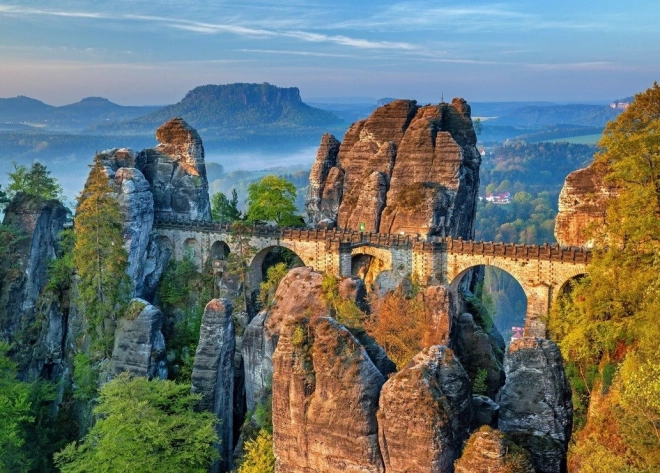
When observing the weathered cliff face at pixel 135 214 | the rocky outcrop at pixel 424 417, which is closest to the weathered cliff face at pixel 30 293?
the weathered cliff face at pixel 135 214

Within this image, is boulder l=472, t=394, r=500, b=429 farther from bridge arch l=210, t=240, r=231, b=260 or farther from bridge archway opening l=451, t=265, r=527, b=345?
bridge archway opening l=451, t=265, r=527, b=345

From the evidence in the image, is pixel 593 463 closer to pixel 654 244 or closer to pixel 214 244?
pixel 654 244

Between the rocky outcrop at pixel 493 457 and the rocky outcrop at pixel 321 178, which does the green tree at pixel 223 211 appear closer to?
the rocky outcrop at pixel 321 178

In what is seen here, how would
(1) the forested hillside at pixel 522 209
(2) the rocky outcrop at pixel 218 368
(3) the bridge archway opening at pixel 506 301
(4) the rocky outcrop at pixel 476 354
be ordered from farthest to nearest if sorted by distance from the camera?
(1) the forested hillside at pixel 522 209 → (3) the bridge archway opening at pixel 506 301 → (4) the rocky outcrop at pixel 476 354 → (2) the rocky outcrop at pixel 218 368

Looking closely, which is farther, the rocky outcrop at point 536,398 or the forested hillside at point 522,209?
the forested hillside at point 522,209

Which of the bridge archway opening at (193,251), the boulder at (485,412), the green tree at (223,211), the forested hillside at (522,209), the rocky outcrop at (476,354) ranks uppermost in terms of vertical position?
the green tree at (223,211)

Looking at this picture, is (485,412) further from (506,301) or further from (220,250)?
(506,301)

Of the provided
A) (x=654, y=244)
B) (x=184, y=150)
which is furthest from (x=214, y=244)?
(x=654, y=244)
